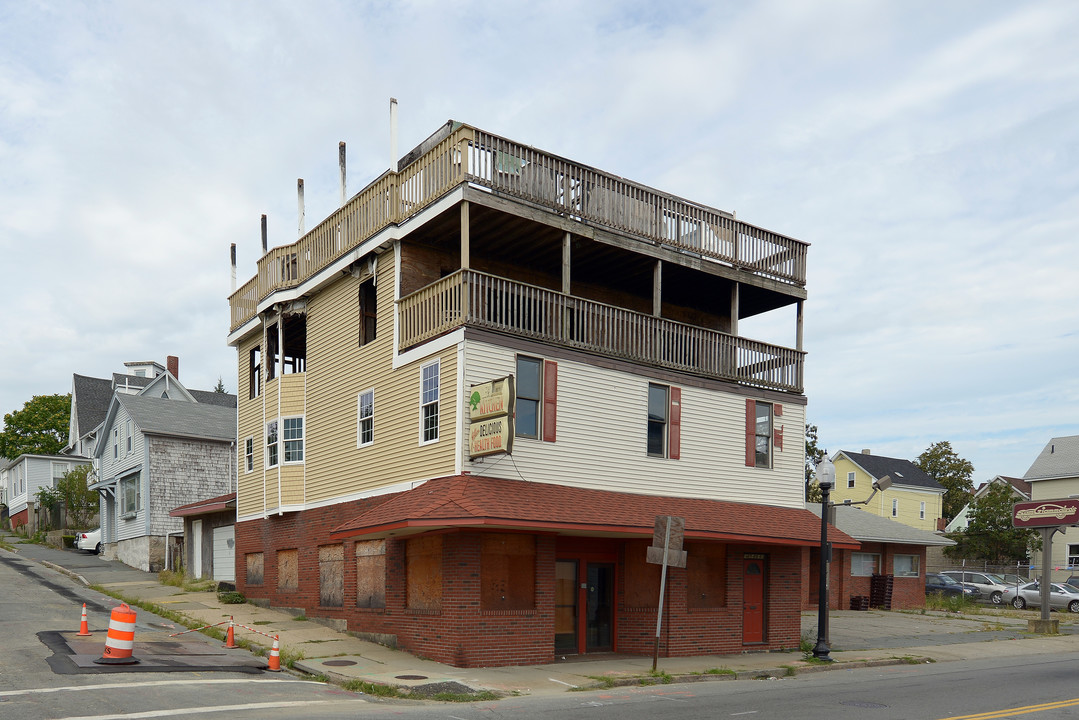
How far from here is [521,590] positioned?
18609 mm

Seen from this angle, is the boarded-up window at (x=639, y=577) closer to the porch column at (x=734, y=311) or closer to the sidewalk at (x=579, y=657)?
the sidewalk at (x=579, y=657)

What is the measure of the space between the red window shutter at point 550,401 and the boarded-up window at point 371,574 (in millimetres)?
4424

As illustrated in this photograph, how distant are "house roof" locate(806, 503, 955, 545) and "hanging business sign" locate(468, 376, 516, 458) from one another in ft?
72.4

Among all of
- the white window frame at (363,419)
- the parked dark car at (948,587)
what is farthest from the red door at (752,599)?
the parked dark car at (948,587)

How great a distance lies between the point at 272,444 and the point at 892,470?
5504 centimetres

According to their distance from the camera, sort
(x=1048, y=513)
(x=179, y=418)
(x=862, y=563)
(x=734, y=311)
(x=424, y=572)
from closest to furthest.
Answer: (x=424, y=572) → (x=734, y=311) → (x=1048, y=513) → (x=862, y=563) → (x=179, y=418)

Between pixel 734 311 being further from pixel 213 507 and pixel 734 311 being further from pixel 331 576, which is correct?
pixel 213 507

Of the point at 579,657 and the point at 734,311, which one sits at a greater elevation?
the point at 734,311

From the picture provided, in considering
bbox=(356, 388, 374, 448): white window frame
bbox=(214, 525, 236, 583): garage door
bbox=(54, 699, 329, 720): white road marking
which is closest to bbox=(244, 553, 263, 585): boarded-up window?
bbox=(214, 525, 236, 583): garage door

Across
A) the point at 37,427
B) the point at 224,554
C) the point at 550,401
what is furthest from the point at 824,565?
the point at 37,427

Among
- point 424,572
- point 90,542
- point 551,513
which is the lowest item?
point 90,542

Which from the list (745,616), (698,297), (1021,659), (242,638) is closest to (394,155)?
(698,297)

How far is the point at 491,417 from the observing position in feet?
58.7

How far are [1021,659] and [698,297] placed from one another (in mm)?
11988
